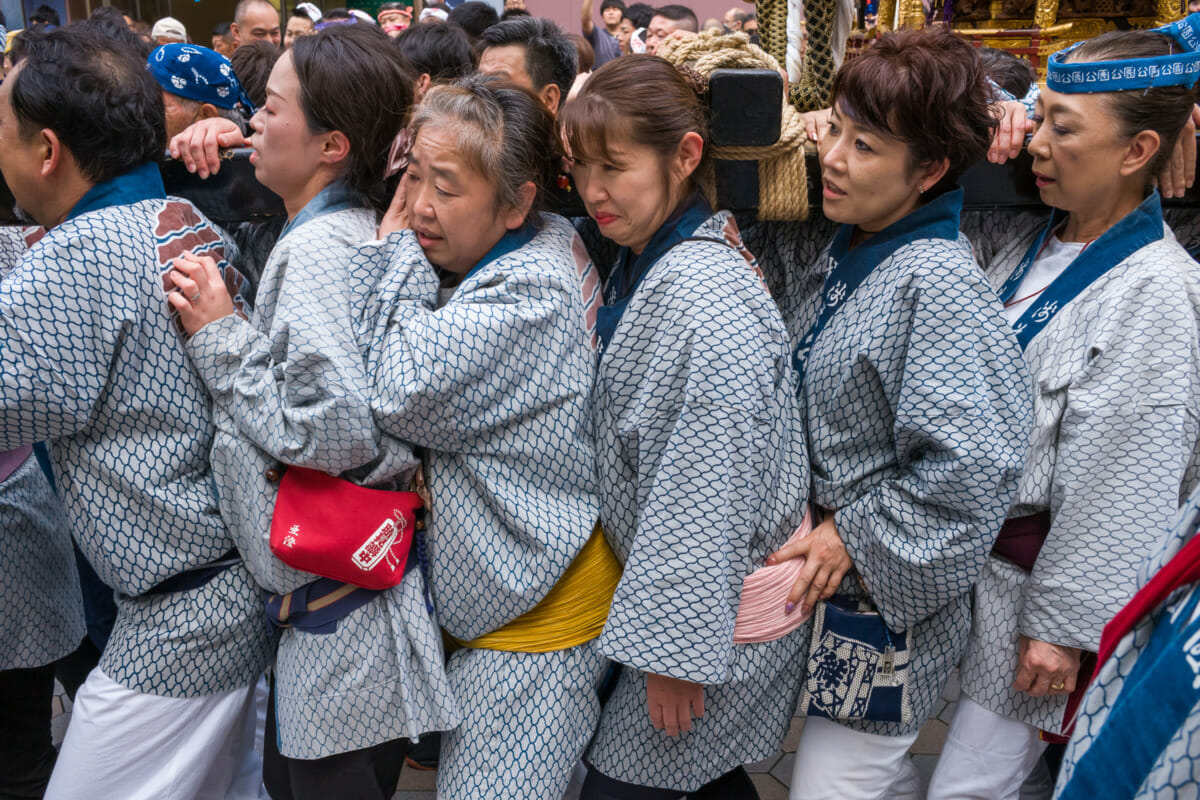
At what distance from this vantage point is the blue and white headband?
1806 millimetres

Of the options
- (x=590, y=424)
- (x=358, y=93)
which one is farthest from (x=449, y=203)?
(x=590, y=424)

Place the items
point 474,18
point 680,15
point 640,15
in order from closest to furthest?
point 474,18
point 680,15
point 640,15

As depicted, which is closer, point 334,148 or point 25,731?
point 334,148

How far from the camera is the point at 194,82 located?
270 centimetres

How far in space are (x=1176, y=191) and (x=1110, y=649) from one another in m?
1.33

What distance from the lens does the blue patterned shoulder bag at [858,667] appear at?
5.85 ft

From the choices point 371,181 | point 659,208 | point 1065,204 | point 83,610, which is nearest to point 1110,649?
point 659,208

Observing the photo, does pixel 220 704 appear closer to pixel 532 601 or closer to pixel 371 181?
pixel 532 601

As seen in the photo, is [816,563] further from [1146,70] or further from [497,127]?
[1146,70]

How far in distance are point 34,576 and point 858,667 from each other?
173 cm

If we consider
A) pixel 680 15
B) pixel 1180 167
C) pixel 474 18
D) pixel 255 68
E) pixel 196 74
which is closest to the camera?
pixel 1180 167

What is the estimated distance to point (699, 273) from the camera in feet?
5.43

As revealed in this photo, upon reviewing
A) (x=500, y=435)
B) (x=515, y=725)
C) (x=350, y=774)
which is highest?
(x=500, y=435)

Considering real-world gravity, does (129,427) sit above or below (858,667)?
above
